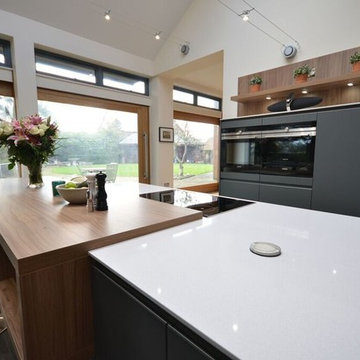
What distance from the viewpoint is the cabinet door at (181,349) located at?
0.46m

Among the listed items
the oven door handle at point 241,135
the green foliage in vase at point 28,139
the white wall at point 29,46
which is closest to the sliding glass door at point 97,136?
the white wall at point 29,46

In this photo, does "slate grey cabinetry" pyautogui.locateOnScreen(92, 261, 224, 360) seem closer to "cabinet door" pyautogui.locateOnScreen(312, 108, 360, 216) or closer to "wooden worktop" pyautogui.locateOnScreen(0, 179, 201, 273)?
"wooden worktop" pyautogui.locateOnScreen(0, 179, 201, 273)

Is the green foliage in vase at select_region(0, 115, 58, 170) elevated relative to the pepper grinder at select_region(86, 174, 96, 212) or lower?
elevated

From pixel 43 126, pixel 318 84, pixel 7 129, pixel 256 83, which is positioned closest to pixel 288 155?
pixel 318 84

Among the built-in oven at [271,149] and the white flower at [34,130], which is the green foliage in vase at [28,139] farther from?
the built-in oven at [271,149]

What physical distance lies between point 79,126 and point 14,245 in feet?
12.7

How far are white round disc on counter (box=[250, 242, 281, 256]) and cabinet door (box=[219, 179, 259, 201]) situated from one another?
2.06 meters

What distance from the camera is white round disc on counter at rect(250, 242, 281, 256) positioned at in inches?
29.4

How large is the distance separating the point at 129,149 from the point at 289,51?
327 centimetres

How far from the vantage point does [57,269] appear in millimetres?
720

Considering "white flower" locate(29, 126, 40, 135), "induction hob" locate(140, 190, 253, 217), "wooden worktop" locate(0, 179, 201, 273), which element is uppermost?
"white flower" locate(29, 126, 40, 135)

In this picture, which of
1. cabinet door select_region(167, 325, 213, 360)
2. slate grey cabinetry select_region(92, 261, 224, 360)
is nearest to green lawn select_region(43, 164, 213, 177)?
slate grey cabinetry select_region(92, 261, 224, 360)

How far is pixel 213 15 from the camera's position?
3.81 meters

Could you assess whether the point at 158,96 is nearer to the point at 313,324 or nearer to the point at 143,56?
the point at 143,56
